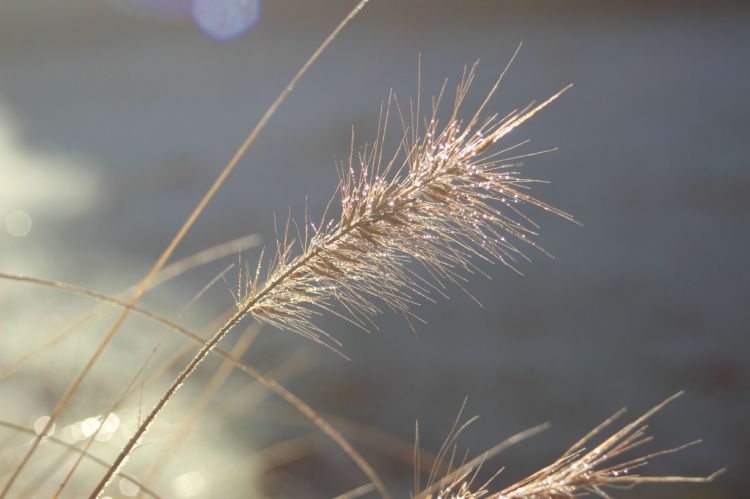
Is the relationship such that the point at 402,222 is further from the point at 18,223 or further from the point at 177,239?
the point at 18,223

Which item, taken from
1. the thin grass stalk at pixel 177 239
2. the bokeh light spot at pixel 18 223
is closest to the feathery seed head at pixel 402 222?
the thin grass stalk at pixel 177 239

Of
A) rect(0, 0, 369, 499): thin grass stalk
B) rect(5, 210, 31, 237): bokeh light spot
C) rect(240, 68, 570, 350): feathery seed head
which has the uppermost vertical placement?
rect(5, 210, 31, 237): bokeh light spot

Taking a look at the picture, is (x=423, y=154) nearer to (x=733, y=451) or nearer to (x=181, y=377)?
(x=181, y=377)

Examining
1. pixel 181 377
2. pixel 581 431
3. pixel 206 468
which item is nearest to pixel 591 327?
pixel 581 431

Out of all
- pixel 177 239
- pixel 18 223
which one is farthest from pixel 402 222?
pixel 18 223

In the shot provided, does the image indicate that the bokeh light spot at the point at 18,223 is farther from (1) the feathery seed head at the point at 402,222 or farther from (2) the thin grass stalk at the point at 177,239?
(1) the feathery seed head at the point at 402,222

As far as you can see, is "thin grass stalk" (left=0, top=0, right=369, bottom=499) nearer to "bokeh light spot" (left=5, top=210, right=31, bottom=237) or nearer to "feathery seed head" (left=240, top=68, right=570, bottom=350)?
"feathery seed head" (left=240, top=68, right=570, bottom=350)

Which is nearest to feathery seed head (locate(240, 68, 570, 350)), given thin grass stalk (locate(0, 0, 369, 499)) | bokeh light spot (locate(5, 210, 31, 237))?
thin grass stalk (locate(0, 0, 369, 499))

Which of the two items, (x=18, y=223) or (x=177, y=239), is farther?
(x=18, y=223)

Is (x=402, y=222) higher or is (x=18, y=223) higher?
(x=18, y=223)
